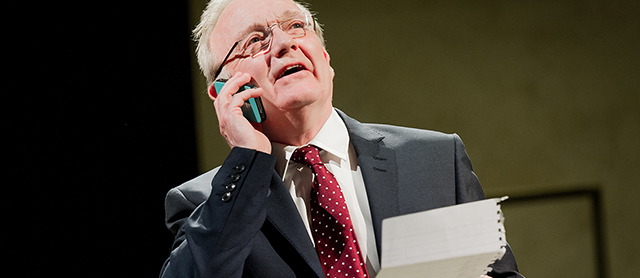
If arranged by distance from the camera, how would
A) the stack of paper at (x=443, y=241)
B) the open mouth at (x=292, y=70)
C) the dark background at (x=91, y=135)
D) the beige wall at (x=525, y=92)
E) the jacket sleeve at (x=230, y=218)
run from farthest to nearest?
the beige wall at (x=525, y=92), the dark background at (x=91, y=135), the open mouth at (x=292, y=70), the jacket sleeve at (x=230, y=218), the stack of paper at (x=443, y=241)

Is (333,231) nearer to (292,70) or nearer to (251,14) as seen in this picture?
(292,70)

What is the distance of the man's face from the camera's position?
1196mm

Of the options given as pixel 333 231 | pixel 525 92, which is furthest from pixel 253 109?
pixel 525 92

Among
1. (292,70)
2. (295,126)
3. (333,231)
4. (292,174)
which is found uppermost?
(292,70)

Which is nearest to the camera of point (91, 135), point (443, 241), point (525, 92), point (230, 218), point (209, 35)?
point (443, 241)

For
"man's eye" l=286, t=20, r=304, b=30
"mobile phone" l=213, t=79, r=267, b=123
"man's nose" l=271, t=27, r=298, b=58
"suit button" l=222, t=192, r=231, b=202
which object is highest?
"man's eye" l=286, t=20, r=304, b=30

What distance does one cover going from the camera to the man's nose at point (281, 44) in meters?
1.21

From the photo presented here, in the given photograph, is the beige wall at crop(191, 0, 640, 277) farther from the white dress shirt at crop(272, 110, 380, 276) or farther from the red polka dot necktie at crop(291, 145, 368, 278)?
the red polka dot necktie at crop(291, 145, 368, 278)

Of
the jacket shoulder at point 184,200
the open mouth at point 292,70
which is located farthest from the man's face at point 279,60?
the jacket shoulder at point 184,200

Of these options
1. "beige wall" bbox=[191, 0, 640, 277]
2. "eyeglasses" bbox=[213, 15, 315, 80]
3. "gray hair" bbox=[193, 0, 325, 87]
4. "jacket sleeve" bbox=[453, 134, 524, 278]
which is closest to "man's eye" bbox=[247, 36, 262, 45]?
"eyeglasses" bbox=[213, 15, 315, 80]

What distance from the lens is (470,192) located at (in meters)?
1.25

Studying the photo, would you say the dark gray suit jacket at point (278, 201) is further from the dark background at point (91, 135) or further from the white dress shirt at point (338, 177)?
the dark background at point (91, 135)

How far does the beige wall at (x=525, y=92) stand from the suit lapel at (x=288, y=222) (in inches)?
39.9

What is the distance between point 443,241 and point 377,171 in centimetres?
38
